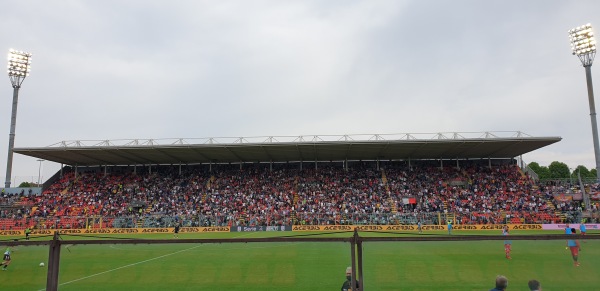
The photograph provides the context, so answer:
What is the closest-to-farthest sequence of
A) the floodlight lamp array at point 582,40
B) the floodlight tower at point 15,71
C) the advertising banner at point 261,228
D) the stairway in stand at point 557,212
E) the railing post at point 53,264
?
the railing post at point 53,264, the stairway in stand at point 557,212, the advertising banner at point 261,228, the floodlight lamp array at point 582,40, the floodlight tower at point 15,71

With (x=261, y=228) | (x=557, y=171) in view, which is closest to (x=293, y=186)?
(x=261, y=228)

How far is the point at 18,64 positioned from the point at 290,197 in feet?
138

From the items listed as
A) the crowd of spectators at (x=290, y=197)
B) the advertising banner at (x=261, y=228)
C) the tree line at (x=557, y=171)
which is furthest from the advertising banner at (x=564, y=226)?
the tree line at (x=557, y=171)

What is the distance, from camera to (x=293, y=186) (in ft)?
164

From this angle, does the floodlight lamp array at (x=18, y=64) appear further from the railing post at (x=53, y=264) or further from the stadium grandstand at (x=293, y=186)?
the railing post at (x=53, y=264)

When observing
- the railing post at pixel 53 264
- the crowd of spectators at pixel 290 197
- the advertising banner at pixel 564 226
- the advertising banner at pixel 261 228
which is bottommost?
the advertising banner at pixel 564 226

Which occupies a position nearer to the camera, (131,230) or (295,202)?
(131,230)

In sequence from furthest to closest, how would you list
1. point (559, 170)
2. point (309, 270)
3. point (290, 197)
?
point (559, 170), point (290, 197), point (309, 270)

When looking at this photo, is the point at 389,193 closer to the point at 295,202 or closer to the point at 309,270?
the point at 295,202

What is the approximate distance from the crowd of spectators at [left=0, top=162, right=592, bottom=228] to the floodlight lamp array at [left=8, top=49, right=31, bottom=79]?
15276mm

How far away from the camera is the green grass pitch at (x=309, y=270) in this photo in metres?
9.20

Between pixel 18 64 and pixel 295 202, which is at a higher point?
pixel 18 64

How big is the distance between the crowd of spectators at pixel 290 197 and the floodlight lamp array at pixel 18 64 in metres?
15.3

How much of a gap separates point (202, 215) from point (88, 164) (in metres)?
24.1
